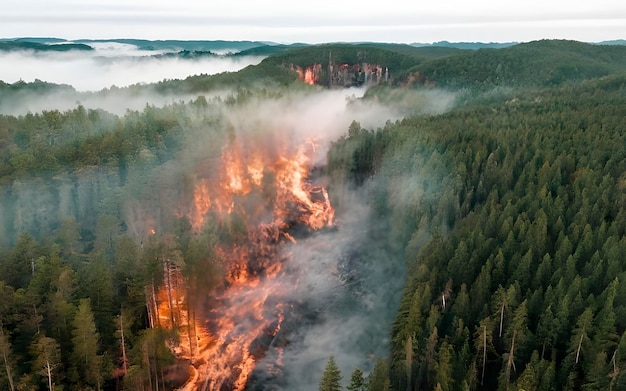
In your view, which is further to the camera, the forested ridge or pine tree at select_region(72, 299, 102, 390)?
pine tree at select_region(72, 299, 102, 390)

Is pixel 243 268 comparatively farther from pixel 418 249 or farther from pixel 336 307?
pixel 418 249

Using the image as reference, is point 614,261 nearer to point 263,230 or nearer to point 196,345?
point 196,345

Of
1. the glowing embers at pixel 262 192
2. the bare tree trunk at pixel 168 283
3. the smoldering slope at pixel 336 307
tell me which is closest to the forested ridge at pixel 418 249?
the bare tree trunk at pixel 168 283

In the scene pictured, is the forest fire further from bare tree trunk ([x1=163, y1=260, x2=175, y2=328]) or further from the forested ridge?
the forested ridge

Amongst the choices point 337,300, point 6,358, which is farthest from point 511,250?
point 6,358

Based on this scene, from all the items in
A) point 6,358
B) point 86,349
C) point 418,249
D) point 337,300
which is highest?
point 418,249

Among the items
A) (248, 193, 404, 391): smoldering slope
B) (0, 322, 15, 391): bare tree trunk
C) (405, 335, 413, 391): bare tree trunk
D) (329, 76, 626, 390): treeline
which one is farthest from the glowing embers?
(405, 335, 413, 391): bare tree trunk

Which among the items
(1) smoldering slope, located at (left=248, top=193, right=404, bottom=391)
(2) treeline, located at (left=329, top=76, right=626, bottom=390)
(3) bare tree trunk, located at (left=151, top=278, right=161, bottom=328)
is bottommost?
(1) smoldering slope, located at (left=248, top=193, right=404, bottom=391)
